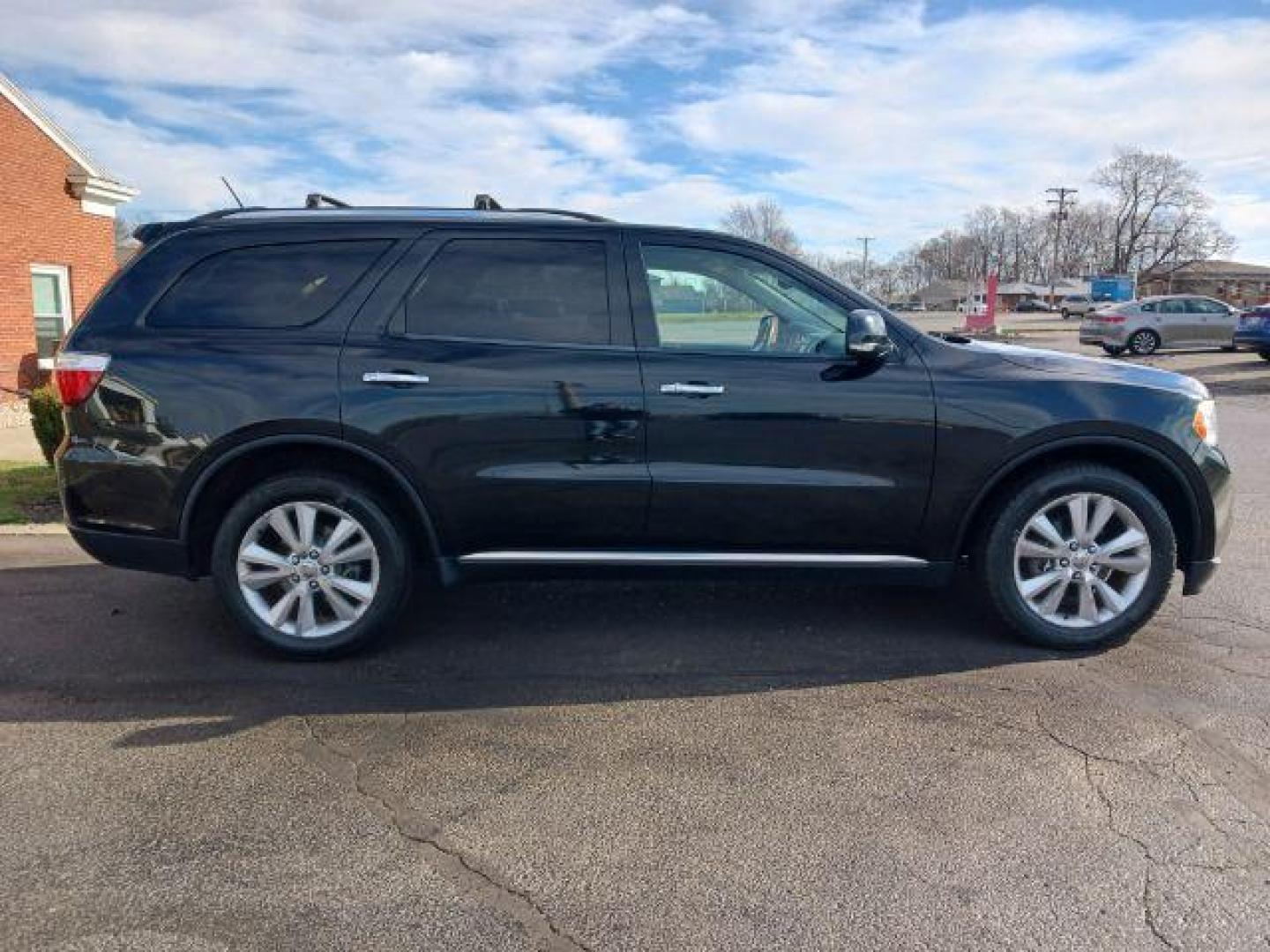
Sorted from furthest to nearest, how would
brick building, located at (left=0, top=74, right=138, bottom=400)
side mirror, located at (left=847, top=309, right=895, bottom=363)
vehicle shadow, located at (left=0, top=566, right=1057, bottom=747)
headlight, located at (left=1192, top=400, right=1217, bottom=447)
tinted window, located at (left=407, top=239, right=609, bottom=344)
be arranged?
1. brick building, located at (left=0, top=74, right=138, bottom=400)
2. headlight, located at (left=1192, top=400, right=1217, bottom=447)
3. tinted window, located at (left=407, top=239, right=609, bottom=344)
4. side mirror, located at (left=847, top=309, right=895, bottom=363)
5. vehicle shadow, located at (left=0, top=566, right=1057, bottom=747)

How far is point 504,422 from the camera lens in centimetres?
407

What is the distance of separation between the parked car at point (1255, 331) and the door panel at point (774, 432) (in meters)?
21.5

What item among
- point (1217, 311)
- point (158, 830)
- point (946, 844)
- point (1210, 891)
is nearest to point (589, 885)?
point (946, 844)

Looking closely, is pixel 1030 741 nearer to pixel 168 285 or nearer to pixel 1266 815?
pixel 1266 815

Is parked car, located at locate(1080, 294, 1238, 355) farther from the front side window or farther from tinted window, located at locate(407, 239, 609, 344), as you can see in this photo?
tinted window, located at locate(407, 239, 609, 344)

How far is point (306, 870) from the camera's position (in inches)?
105

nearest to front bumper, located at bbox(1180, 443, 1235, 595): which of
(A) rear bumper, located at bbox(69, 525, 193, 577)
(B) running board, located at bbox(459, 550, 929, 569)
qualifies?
(B) running board, located at bbox(459, 550, 929, 569)

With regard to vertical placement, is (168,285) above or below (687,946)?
above

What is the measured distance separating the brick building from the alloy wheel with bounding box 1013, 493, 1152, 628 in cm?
1578

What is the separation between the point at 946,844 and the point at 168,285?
373cm

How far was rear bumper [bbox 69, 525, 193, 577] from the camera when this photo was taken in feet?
13.6

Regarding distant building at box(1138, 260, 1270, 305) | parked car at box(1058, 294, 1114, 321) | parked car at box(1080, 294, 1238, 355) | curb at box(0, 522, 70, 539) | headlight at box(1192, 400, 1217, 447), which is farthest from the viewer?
distant building at box(1138, 260, 1270, 305)

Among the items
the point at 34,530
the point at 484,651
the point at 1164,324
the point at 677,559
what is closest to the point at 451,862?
the point at 484,651

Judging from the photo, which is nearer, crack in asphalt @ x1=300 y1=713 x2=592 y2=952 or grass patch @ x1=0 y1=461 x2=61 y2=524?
crack in asphalt @ x1=300 y1=713 x2=592 y2=952
